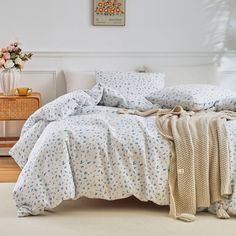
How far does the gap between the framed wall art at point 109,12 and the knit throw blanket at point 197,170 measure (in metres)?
2.49

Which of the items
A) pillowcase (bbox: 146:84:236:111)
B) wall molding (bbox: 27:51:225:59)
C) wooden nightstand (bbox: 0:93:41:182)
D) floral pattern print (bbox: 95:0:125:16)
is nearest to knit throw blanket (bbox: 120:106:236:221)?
pillowcase (bbox: 146:84:236:111)

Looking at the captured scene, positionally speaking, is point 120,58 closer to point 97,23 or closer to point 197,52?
point 97,23

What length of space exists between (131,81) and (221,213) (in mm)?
2187

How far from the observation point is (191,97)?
4.62 m

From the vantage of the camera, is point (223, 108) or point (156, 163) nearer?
point (156, 163)

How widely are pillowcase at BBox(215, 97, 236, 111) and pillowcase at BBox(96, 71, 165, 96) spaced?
948 mm

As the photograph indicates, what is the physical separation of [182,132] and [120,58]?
7.97 ft

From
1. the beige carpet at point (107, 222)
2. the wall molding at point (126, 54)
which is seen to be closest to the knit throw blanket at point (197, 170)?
the beige carpet at point (107, 222)

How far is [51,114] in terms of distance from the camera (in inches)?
168

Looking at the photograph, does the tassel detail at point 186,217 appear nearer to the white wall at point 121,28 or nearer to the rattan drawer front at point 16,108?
the rattan drawer front at point 16,108

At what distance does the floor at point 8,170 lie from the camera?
4.89 meters

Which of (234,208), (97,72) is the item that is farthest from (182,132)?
(97,72)

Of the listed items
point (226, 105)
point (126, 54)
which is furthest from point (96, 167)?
point (126, 54)

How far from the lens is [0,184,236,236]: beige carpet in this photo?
342cm
